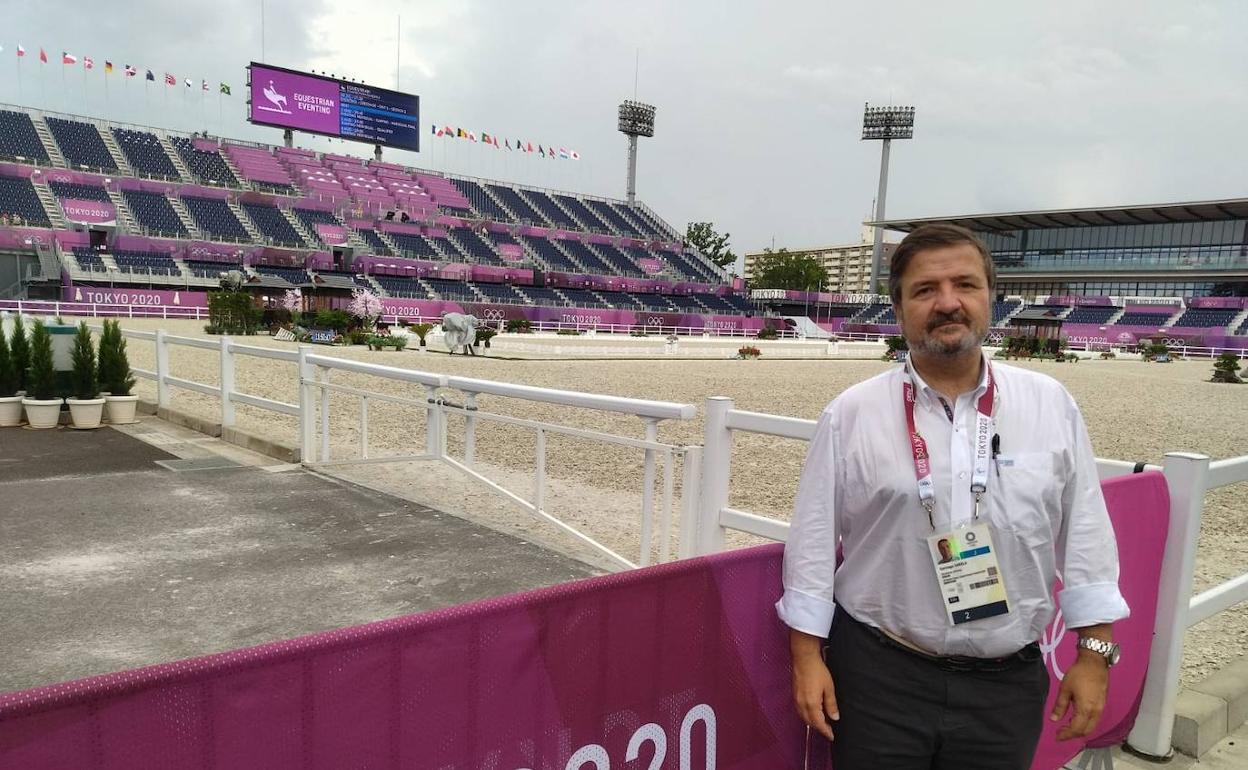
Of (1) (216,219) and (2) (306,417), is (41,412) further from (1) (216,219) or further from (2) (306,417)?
(1) (216,219)

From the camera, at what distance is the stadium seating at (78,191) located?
47344mm

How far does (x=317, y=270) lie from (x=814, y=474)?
5487 centimetres

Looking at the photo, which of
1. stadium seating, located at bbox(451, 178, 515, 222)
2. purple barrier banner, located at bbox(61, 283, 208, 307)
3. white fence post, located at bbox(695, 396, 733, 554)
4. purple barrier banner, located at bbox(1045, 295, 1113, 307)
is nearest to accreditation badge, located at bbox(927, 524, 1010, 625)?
white fence post, located at bbox(695, 396, 733, 554)

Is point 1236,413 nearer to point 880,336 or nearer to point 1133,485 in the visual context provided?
point 1133,485

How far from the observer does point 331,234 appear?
55.8 metres

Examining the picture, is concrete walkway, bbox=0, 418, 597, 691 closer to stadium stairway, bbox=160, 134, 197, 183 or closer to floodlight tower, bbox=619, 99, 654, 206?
stadium stairway, bbox=160, 134, 197, 183

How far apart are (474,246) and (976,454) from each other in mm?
64881

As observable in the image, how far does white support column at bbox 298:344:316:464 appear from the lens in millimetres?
7367

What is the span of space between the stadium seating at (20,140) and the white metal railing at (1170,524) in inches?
2350

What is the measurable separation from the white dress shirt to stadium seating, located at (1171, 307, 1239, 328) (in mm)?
74469

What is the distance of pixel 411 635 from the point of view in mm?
1404

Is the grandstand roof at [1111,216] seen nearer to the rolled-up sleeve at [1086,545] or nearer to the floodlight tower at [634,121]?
the floodlight tower at [634,121]

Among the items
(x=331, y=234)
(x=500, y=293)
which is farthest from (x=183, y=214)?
(x=500, y=293)

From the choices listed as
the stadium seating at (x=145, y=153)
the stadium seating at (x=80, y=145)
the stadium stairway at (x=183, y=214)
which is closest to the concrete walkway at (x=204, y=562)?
the stadium stairway at (x=183, y=214)
